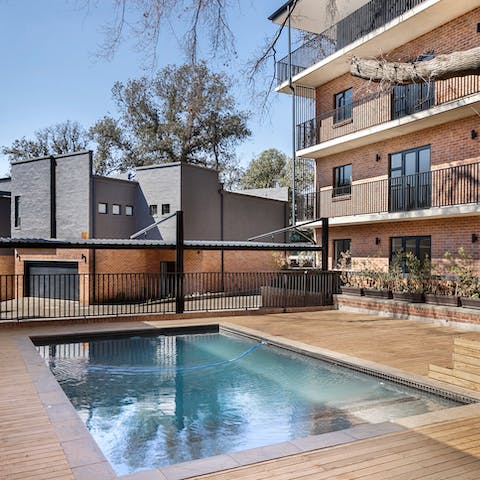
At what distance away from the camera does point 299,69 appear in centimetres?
1773

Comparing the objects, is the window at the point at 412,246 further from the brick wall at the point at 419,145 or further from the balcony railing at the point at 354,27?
the balcony railing at the point at 354,27

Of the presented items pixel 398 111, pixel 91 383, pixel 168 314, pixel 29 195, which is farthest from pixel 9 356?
pixel 29 195

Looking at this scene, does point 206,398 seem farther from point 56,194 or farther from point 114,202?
point 56,194

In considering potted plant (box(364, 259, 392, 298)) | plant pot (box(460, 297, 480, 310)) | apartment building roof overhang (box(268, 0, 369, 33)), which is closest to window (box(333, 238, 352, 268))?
potted plant (box(364, 259, 392, 298))

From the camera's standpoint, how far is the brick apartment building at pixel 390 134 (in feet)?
40.6

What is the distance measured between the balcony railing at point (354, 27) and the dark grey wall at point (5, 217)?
14677 mm

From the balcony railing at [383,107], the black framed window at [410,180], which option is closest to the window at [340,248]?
the black framed window at [410,180]

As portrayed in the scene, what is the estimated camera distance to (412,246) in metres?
14.1

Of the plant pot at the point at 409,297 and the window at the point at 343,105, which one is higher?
the window at the point at 343,105

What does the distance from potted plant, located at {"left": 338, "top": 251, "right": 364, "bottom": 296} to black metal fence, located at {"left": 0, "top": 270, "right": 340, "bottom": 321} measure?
19.7 inches

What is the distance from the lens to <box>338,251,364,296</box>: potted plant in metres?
13.6

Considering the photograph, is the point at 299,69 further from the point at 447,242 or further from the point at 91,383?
the point at 91,383

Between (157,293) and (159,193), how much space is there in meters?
Result: 4.50

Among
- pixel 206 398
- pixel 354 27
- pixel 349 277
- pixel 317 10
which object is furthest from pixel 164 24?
pixel 317 10
